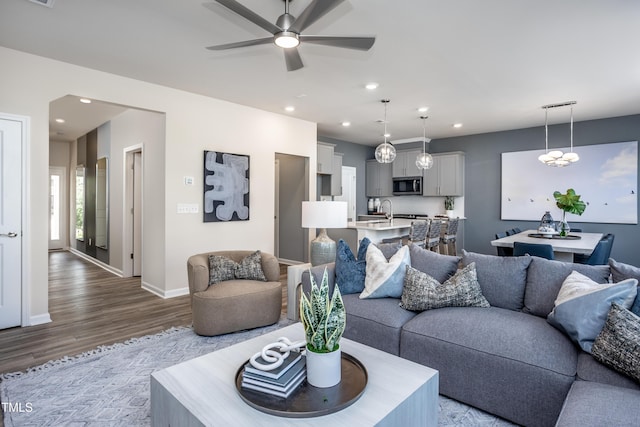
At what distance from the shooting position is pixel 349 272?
3.04 meters

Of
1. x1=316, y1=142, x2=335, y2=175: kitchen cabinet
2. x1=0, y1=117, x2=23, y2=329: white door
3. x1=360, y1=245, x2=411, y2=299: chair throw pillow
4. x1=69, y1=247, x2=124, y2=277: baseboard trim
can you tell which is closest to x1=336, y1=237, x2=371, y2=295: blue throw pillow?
x1=360, y1=245, x2=411, y2=299: chair throw pillow

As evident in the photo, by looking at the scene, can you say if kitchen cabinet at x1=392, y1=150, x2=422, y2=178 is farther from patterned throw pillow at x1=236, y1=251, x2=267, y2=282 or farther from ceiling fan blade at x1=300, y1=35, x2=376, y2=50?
ceiling fan blade at x1=300, y1=35, x2=376, y2=50

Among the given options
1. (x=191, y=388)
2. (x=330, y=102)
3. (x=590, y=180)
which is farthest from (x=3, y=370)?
(x=590, y=180)

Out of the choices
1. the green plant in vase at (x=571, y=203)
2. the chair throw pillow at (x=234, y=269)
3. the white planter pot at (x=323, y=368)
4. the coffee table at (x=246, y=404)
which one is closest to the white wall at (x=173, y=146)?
the chair throw pillow at (x=234, y=269)

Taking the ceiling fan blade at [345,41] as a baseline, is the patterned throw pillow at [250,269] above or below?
below

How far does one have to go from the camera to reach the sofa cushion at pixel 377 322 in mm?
2434

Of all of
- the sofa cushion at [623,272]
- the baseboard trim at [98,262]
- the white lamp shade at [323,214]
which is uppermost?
the white lamp shade at [323,214]

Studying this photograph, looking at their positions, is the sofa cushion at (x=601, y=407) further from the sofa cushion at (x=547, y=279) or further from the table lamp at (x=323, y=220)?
the table lamp at (x=323, y=220)

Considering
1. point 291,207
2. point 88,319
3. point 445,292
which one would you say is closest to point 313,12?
point 445,292

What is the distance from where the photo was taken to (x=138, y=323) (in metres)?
3.64

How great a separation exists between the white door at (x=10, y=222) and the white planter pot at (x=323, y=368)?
3620 mm

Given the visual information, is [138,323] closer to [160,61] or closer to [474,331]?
[160,61]

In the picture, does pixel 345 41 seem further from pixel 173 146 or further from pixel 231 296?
pixel 173 146

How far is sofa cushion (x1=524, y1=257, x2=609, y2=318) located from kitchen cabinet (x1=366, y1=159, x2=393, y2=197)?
6.48 m
